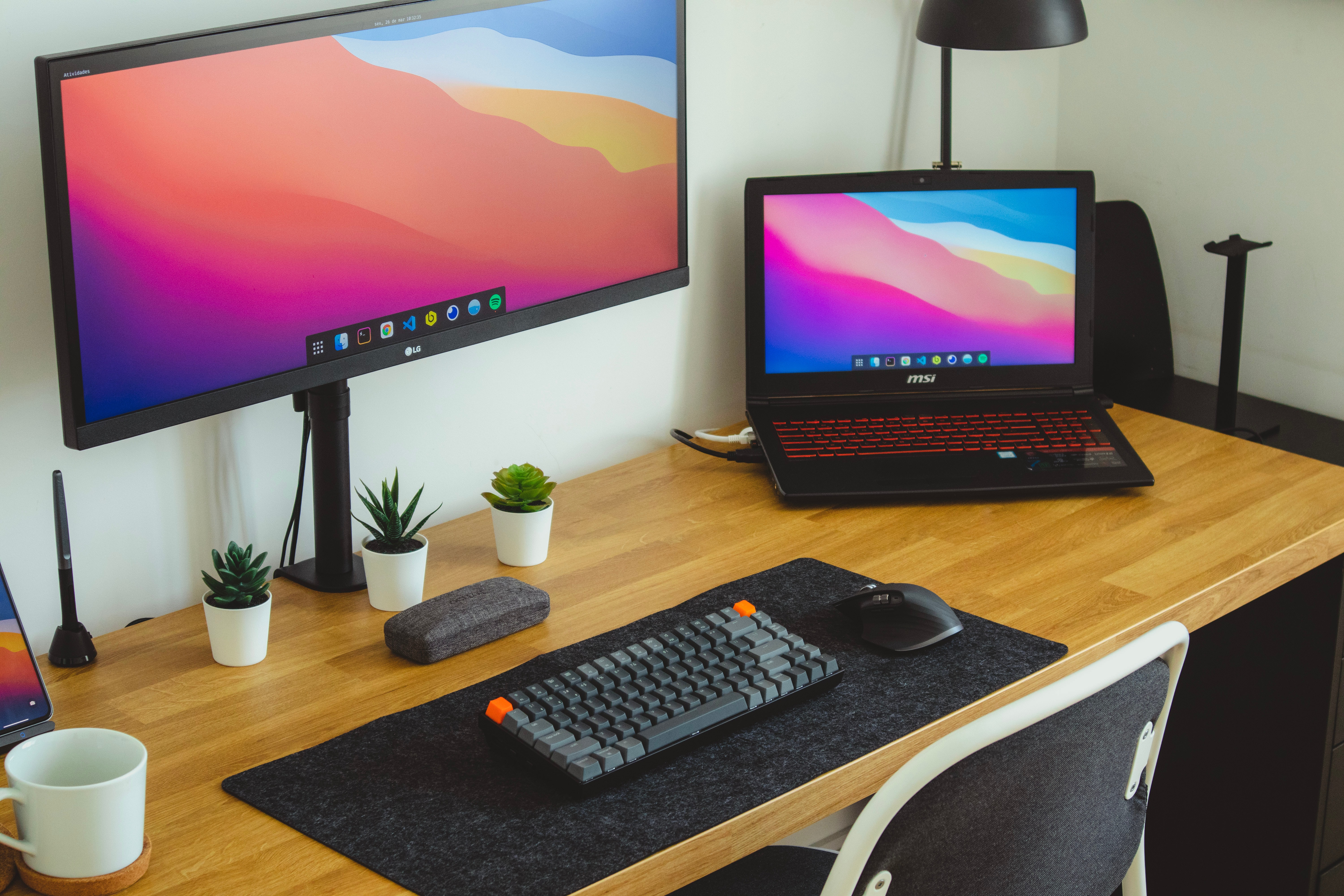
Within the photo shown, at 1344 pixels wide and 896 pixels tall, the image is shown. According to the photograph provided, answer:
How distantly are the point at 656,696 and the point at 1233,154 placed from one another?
135 cm

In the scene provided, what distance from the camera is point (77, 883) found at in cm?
85

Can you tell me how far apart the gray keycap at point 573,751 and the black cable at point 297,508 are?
0.51 metres

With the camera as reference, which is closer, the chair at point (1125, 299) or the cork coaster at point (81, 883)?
the cork coaster at point (81, 883)

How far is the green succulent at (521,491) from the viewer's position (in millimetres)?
1333

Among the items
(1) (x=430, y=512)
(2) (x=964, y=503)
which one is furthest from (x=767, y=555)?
(1) (x=430, y=512)

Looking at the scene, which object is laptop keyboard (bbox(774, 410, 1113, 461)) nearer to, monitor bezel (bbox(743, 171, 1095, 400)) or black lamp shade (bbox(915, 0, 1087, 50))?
monitor bezel (bbox(743, 171, 1095, 400))

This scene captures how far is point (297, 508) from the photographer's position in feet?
4.44

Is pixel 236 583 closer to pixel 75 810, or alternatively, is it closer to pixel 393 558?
pixel 393 558

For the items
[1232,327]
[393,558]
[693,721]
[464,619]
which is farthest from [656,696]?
[1232,327]

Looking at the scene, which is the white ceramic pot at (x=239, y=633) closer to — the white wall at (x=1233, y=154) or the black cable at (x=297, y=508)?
the black cable at (x=297, y=508)

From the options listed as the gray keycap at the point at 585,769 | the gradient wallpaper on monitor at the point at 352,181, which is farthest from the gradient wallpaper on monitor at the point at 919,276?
the gray keycap at the point at 585,769

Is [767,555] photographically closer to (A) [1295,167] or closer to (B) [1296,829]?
(B) [1296,829]

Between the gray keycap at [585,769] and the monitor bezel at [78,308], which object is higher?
the monitor bezel at [78,308]

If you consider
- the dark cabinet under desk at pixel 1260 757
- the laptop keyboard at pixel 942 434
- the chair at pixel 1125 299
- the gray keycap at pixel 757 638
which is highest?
the chair at pixel 1125 299
